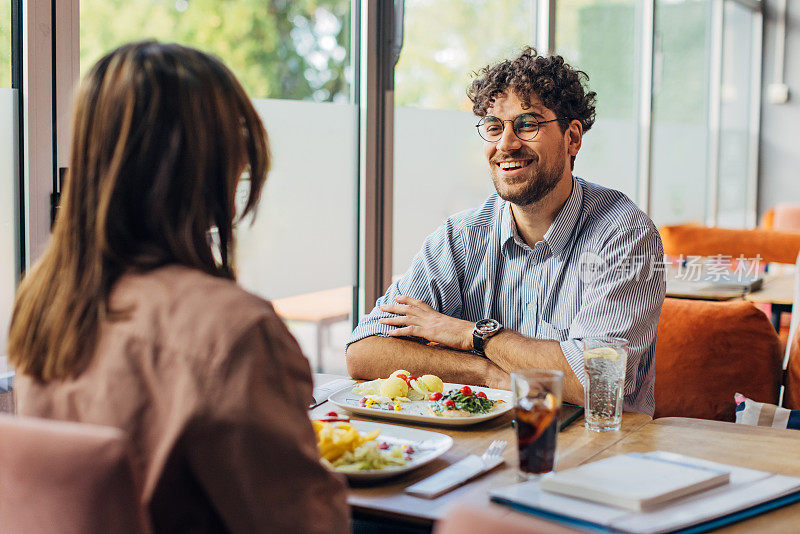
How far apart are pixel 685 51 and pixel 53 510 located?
21.3ft

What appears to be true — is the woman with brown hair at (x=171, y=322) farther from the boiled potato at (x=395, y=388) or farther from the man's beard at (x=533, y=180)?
the man's beard at (x=533, y=180)

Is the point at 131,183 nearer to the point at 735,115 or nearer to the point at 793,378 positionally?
the point at 793,378

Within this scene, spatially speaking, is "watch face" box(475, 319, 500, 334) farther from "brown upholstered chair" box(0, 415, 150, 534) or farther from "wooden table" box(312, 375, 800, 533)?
"brown upholstered chair" box(0, 415, 150, 534)

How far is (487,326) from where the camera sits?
1.93 metres

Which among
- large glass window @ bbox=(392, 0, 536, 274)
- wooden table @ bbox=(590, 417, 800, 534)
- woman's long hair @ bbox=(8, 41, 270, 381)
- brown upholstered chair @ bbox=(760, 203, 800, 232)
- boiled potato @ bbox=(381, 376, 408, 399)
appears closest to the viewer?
woman's long hair @ bbox=(8, 41, 270, 381)

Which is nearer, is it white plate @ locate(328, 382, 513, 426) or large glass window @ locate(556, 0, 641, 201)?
white plate @ locate(328, 382, 513, 426)

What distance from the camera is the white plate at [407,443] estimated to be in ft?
3.84

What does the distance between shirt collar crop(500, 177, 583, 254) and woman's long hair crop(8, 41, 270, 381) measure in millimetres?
1217

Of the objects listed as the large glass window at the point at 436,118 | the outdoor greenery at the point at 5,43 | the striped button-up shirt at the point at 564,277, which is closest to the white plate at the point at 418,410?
the striped button-up shirt at the point at 564,277

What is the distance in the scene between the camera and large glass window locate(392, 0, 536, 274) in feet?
11.0

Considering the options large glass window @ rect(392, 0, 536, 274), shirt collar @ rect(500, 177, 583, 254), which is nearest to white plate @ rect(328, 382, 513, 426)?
shirt collar @ rect(500, 177, 583, 254)

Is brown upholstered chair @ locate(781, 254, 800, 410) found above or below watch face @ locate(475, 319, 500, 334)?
below

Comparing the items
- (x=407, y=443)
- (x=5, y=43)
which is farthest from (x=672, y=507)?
(x=5, y=43)

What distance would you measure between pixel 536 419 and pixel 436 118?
2.49 metres
